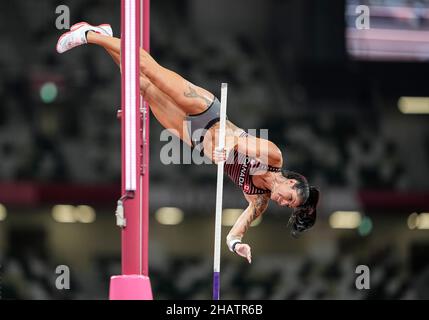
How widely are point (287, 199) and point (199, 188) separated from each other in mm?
4304

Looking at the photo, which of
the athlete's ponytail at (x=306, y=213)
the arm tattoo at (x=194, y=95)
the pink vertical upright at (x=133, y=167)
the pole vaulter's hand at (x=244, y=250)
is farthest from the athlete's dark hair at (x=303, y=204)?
the pink vertical upright at (x=133, y=167)

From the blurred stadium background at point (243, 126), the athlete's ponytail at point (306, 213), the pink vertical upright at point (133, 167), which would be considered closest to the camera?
the pink vertical upright at point (133, 167)

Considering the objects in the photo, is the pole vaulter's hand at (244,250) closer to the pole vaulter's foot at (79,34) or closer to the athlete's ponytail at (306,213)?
the athlete's ponytail at (306,213)

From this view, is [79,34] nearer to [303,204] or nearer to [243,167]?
[243,167]

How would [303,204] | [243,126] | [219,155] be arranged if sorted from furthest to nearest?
[243,126], [303,204], [219,155]

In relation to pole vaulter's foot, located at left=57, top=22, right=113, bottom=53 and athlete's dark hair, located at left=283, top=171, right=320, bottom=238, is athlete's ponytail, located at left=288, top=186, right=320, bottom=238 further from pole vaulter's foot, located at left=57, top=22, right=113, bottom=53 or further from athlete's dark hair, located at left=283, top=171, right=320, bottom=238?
pole vaulter's foot, located at left=57, top=22, right=113, bottom=53

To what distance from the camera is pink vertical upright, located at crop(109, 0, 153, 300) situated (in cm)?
523

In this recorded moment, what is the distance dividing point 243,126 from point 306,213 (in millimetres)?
4143

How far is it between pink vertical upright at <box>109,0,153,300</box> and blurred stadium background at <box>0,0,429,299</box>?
3842 mm

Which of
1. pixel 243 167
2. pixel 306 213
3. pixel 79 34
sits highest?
pixel 79 34

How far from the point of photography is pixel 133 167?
17.0 feet

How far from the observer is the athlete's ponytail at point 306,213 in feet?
18.6

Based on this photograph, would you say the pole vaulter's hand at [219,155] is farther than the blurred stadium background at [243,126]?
No

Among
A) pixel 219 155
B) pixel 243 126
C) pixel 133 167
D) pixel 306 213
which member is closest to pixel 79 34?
pixel 133 167
